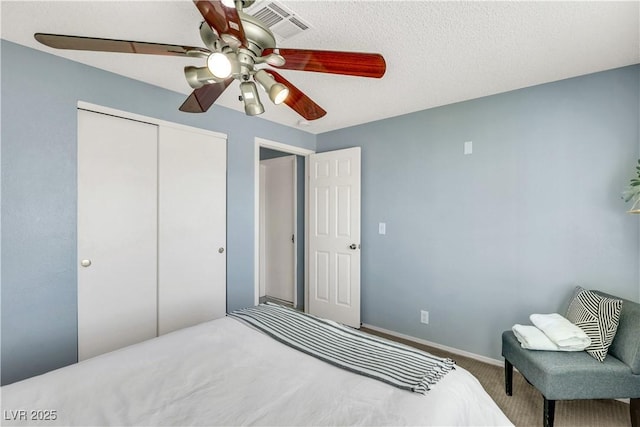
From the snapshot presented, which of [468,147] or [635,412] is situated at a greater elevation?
[468,147]

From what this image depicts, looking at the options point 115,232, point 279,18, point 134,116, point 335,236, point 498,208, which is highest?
point 279,18

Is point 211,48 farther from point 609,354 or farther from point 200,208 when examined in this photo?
point 609,354

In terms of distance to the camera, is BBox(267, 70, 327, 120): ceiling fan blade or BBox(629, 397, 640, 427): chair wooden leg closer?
BBox(267, 70, 327, 120): ceiling fan blade

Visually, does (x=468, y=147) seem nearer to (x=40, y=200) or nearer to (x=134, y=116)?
(x=134, y=116)

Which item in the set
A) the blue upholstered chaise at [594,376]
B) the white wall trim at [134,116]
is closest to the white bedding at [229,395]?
the blue upholstered chaise at [594,376]

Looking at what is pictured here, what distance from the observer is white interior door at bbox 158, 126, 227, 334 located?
2.58 metres

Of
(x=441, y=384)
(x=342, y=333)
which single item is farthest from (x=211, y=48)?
(x=441, y=384)

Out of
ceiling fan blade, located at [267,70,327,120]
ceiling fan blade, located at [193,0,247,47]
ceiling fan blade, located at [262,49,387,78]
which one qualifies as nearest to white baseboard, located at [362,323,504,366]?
ceiling fan blade, located at [267,70,327,120]

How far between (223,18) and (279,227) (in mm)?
3551

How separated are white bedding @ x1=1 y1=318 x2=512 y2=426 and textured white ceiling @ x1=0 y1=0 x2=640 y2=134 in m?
1.72

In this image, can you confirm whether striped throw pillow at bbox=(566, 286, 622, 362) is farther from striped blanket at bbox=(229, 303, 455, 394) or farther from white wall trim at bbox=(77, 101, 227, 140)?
white wall trim at bbox=(77, 101, 227, 140)

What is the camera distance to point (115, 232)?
2314 millimetres

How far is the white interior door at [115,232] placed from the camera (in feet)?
7.14

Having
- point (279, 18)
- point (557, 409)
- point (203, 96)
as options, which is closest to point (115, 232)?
point (203, 96)
